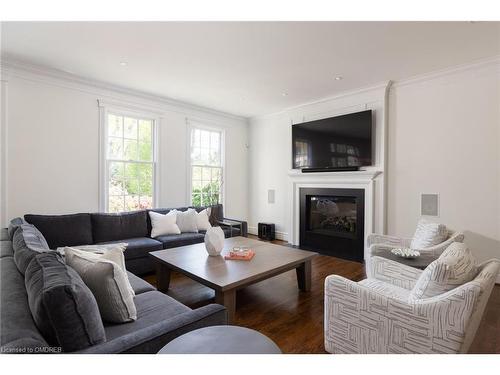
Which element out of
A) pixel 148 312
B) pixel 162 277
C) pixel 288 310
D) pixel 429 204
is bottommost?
pixel 288 310

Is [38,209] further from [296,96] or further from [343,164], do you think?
[343,164]

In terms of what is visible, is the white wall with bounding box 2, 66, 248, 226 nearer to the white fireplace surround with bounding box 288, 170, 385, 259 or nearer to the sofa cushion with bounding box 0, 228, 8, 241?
the sofa cushion with bounding box 0, 228, 8, 241

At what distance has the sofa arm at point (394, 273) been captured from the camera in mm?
2096

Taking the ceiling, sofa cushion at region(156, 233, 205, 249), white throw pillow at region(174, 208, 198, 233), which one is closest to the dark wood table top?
sofa cushion at region(156, 233, 205, 249)

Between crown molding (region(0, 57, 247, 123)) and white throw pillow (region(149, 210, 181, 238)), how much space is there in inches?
72.6

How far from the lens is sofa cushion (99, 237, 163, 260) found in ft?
10.6

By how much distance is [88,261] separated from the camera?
4.91 ft

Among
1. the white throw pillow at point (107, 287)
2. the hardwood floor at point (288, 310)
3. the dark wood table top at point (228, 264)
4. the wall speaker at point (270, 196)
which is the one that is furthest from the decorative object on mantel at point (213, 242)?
the wall speaker at point (270, 196)

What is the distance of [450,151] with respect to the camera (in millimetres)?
3365

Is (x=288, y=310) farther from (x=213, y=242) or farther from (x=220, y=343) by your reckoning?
(x=220, y=343)

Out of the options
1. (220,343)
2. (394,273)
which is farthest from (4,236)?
(394,273)

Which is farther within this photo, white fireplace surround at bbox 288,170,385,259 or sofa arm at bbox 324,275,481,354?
white fireplace surround at bbox 288,170,385,259

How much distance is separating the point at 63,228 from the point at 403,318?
356 cm

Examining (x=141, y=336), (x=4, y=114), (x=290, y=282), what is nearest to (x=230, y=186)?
(x=290, y=282)
